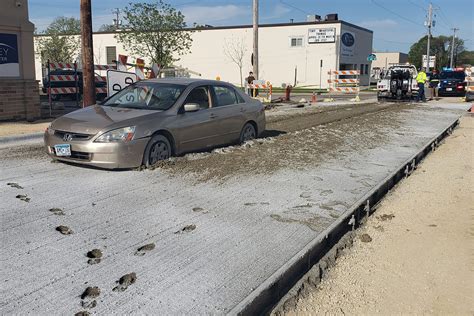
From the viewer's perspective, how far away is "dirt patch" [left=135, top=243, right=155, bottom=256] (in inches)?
179

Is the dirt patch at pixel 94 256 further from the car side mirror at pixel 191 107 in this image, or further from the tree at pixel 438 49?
the tree at pixel 438 49

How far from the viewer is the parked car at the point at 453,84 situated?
33.6m

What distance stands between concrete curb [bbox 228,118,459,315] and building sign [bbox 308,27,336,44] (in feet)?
147

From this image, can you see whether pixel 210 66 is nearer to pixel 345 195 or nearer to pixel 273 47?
pixel 273 47

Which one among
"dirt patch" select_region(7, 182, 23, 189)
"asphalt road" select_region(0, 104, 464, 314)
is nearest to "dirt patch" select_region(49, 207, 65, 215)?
"asphalt road" select_region(0, 104, 464, 314)

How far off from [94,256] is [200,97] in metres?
5.00

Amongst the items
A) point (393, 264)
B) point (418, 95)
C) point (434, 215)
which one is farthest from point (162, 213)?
point (418, 95)

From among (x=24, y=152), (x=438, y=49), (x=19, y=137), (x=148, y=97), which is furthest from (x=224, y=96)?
(x=438, y=49)

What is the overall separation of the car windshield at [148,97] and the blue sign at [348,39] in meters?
45.2

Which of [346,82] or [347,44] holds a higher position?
[347,44]

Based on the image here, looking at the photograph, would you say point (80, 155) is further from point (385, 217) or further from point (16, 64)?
point (16, 64)

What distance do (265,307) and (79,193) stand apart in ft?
11.8

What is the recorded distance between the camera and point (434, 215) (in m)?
6.36

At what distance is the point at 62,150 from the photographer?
7.55 meters
